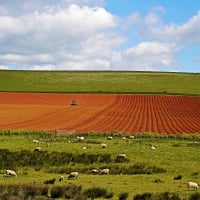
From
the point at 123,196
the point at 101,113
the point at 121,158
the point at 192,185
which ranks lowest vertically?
the point at 123,196

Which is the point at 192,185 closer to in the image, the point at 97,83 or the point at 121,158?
the point at 121,158

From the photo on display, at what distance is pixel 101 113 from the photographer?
82.6 metres

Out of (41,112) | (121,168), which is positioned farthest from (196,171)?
(41,112)

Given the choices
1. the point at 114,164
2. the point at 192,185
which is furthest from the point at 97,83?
the point at 192,185

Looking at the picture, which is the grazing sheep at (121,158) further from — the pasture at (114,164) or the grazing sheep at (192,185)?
the grazing sheep at (192,185)

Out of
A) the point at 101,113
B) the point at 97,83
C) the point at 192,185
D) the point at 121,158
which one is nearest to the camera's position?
the point at 192,185

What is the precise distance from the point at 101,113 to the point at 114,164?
45389mm

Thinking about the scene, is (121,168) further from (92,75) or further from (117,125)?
(92,75)

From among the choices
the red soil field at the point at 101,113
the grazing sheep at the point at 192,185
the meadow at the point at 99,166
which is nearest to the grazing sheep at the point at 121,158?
the meadow at the point at 99,166

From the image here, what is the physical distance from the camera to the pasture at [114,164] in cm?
2969

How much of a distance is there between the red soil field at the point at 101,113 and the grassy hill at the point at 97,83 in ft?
42.3

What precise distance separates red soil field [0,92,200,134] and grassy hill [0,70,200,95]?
12.9 m

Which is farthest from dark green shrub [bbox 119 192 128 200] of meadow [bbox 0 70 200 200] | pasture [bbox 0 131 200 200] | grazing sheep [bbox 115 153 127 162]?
grazing sheep [bbox 115 153 127 162]

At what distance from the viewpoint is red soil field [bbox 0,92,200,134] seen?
65750 mm
